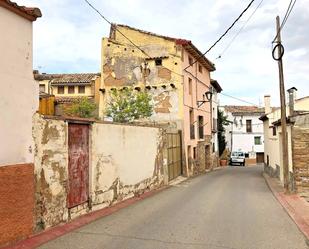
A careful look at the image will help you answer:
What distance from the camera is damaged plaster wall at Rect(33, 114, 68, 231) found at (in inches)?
351

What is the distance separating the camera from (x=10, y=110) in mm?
7992

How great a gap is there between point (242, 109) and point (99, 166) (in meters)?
47.4

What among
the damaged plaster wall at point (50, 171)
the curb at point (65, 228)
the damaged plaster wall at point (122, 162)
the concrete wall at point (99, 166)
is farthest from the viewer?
the damaged plaster wall at point (122, 162)

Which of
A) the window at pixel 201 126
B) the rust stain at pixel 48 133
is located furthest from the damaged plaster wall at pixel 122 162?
the window at pixel 201 126

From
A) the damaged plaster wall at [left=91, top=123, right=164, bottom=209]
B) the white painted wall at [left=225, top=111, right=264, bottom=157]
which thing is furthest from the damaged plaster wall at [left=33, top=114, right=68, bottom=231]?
the white painted wall at [left=225, top=111, right=264, bottom=157]

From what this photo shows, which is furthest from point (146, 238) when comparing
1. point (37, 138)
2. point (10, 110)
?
point (10, 110)

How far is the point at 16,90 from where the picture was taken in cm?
819

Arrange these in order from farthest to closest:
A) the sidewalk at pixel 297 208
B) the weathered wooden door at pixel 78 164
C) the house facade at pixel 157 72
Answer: the house facade at pixel 157 72
the weathered wooden door at pixel 78 164
the sidewalk at pixel 297 208

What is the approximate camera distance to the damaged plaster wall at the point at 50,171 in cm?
891

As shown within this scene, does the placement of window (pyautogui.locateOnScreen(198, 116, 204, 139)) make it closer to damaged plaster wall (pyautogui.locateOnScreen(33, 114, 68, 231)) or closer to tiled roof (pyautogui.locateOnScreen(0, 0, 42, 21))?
damaged plaster wall (pyautogui.locateOnScreen(33, 114, 68, 231))

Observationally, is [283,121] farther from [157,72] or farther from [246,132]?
[246,132]

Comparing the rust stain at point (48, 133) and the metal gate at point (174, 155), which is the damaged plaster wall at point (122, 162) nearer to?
the rust stain at point (48, 133)

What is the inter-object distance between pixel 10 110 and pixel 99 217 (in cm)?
430

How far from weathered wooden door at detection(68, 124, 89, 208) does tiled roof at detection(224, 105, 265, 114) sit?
47.1 metres
